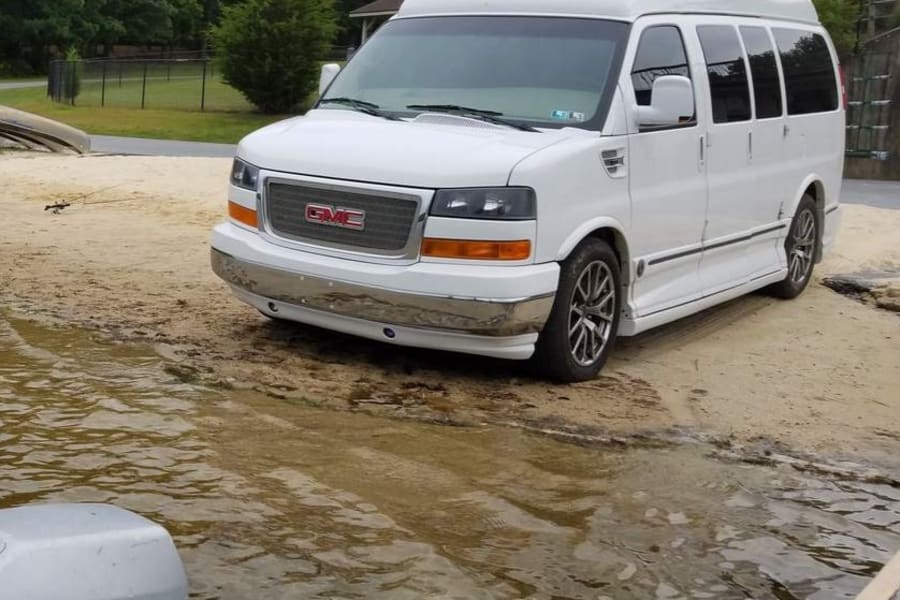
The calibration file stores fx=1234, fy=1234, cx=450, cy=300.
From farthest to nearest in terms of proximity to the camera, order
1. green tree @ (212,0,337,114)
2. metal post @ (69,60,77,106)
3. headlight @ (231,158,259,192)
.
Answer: metal post @ (69,60,77,106), green tree @ (212,0,337,114), headlight @ (231,158,259,192)

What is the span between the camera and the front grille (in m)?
6.07

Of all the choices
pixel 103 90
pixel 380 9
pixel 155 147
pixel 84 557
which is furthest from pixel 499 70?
pixel 380 9

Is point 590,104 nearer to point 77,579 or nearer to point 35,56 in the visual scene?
point 77,579

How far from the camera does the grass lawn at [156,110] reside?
92.5ft

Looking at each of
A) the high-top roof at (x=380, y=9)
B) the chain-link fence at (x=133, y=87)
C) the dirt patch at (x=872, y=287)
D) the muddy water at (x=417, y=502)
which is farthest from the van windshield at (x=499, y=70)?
the high-top roof at (x=380, y=9)

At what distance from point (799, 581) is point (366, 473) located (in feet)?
5.73

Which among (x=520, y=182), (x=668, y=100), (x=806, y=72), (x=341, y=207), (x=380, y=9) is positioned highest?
(x=380, y=9)

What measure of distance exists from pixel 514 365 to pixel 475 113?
139 centimetres

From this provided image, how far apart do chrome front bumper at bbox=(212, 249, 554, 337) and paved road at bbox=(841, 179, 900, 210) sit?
36.0 feet

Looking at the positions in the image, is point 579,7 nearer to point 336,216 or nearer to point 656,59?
point 656,59

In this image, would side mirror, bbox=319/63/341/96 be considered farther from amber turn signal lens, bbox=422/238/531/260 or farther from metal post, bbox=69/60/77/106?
metal post, bbox=69/60/77/106

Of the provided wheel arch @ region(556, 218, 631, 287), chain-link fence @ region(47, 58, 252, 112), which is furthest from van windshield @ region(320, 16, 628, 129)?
chain-link fence @ region(47, 58, 252, 112)

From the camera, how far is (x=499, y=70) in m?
6.96

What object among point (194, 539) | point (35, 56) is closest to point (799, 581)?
point (194, 539)
